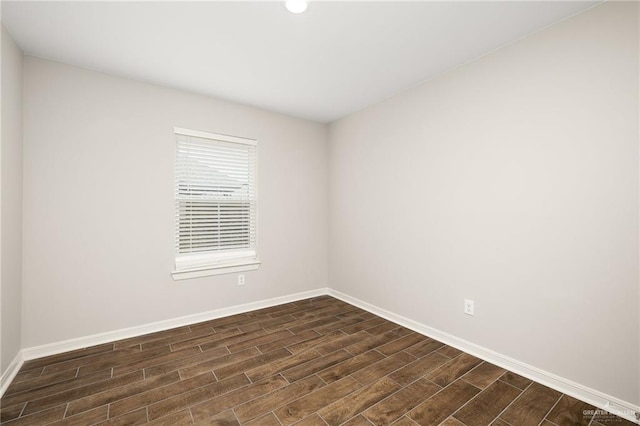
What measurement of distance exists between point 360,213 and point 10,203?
127 inches

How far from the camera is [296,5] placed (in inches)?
71.9

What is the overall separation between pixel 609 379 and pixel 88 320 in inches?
157

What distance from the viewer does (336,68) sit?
8.61 feet

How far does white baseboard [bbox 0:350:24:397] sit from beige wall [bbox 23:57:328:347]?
0.14 meters

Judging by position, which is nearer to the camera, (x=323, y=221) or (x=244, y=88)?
(x=244, y=88)

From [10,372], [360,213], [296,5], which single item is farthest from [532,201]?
[10,372]

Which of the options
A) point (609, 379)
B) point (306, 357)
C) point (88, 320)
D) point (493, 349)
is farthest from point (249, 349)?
point (609, 379)

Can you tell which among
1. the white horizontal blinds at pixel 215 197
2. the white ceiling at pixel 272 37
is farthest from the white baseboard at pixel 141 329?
the white ceiling at pixel 272 37

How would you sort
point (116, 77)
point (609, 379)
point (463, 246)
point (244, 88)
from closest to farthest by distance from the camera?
point (609, 379), point (463, 246), point (116, 77), point (244, 88)

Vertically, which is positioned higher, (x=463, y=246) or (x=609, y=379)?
(x=463, y=246)

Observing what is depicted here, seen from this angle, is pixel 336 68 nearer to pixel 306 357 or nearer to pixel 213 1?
pixel 213 1

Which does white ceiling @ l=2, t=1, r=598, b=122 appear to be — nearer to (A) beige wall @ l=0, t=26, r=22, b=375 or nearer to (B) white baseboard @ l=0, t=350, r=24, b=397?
(A) beige wall @ l=0, t=26, r=22, b=375

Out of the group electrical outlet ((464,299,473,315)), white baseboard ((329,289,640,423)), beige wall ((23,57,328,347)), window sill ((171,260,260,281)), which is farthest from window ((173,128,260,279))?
electrical outlet ((464,299,473,315))

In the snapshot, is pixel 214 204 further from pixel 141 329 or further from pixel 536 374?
pixel 536 374
